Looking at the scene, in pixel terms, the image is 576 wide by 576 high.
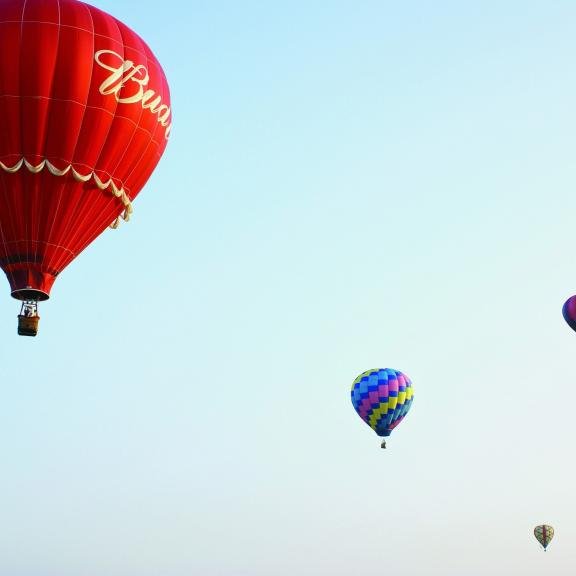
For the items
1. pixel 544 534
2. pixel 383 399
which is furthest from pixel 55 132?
pixel 544 534

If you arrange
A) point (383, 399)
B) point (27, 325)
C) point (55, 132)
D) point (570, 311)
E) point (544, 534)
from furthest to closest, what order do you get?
point (544, 534) → point (383, 399) → point (570, 311) → point (27, 325) → point (55, 132)

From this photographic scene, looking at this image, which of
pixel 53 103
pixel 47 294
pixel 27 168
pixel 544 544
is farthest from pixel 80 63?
pixel 544 544

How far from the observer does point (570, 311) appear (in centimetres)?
5025

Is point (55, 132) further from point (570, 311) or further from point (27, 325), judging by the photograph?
point (570, 311)

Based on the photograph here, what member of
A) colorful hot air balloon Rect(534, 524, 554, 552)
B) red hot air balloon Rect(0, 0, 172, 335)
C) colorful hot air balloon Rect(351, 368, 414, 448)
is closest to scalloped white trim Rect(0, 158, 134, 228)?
red hot air balloon Rect(0, 0, 172, 335)

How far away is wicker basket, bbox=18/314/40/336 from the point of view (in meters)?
29.8

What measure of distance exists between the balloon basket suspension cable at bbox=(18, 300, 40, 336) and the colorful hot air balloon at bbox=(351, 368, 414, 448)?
92.9ft

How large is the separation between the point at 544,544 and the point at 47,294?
166ft

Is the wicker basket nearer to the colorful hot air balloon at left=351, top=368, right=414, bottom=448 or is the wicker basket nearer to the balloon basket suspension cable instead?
the balloon basket suspension cable

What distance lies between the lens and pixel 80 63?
1177 inches

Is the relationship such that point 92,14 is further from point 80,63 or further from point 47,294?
point 47,294

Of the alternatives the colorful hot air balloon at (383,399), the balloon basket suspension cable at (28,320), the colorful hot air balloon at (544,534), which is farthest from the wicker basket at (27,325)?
the colorful hot air balloon at (544,534)

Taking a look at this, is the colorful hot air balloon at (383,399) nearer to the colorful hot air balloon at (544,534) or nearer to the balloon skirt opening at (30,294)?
the colorful hot air balloon at (544,534)

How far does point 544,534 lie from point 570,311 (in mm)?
26610
